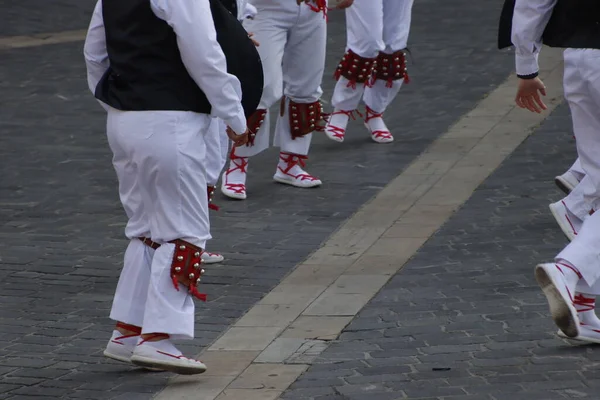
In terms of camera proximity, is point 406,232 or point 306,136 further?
point 306,136

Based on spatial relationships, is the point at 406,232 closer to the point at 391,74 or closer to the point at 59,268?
the point at 59,268

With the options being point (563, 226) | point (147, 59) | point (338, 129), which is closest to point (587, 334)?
point (563, 226)

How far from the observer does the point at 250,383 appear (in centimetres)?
538

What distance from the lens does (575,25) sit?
550cm

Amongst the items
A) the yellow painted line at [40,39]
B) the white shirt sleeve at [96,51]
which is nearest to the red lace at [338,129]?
Result: the white shirt sleeve at [96,51]

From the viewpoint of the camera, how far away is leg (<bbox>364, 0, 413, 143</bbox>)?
986cm

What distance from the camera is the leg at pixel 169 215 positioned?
5254 mm

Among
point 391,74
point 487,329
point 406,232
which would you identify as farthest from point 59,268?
point 391,74

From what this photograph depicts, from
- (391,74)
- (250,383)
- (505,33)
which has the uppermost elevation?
(505,33)

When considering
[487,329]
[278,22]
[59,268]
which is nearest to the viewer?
[487,329]

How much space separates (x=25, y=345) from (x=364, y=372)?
1.50 metres

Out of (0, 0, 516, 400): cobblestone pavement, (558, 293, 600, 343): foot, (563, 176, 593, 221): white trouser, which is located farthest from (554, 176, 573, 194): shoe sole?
(558, 293, 600, 343): foot

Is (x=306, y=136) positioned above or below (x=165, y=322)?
below

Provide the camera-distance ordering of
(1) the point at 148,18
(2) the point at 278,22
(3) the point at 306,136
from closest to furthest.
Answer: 1. (1) the point at 148,18
2. (2) the point at 278,22
3. (3) the point at 306,136
